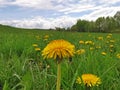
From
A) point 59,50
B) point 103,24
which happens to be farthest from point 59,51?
point 103,24

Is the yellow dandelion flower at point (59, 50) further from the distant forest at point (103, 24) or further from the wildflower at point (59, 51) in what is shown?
the distant forest at point (103, 24)

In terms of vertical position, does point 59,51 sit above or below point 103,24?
above

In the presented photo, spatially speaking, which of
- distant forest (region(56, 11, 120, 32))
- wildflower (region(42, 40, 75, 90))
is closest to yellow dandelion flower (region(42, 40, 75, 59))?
wildflower (region(42, 40, 75, 90))

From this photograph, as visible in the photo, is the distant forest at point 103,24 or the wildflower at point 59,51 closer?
the wildflower at point 59,51

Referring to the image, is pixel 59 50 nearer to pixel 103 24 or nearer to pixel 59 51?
pixel 59 51

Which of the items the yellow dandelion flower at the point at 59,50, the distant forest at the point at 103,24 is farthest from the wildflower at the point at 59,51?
the distant forest at the point at 103,24

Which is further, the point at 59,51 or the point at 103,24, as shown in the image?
the point at 103,24

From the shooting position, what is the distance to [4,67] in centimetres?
347

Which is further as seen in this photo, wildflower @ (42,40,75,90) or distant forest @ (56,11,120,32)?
distant forest @ (56,11,120,32)

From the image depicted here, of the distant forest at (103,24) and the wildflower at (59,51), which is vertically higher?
the wildflower at (59,51)

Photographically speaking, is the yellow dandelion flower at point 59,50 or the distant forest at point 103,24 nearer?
the yellow dandelion flower at point 59,50

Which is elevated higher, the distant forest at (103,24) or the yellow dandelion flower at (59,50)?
the yellow dandelion flower at (59,50)

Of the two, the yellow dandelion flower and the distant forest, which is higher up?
the yellow dandelion flower

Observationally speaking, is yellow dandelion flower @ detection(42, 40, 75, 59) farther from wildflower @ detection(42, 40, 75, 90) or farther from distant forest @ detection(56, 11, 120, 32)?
distant forest @ detection(56, 11, 120, 32)
